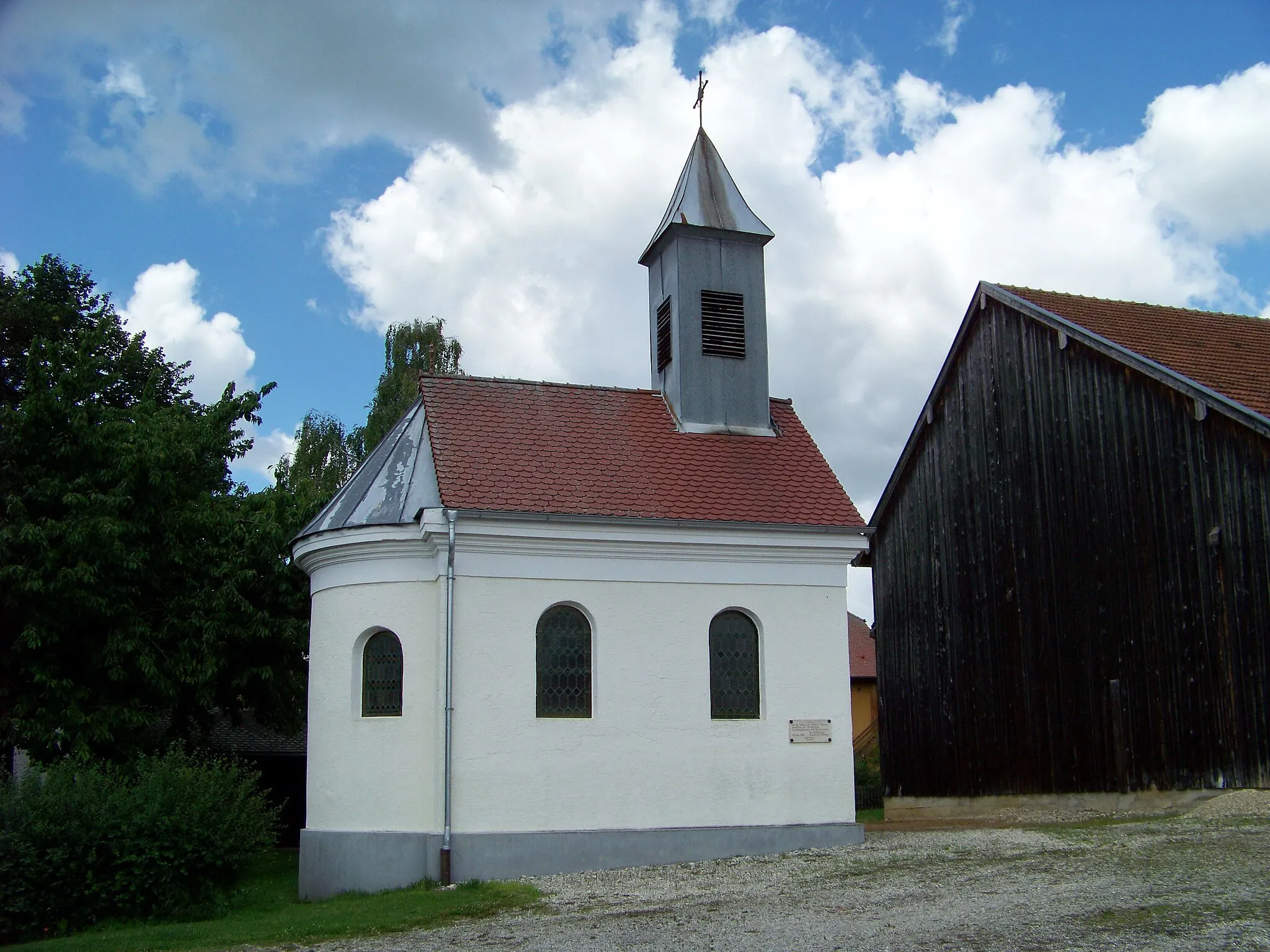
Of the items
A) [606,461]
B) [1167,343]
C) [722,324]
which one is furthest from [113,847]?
[1167,343]

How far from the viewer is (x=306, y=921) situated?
1339 cm

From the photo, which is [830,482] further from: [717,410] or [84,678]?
[84,678]

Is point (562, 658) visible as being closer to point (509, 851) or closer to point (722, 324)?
point (509, 851)

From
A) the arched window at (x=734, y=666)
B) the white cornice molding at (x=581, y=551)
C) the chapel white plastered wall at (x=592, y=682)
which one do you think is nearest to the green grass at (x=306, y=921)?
the chapel white plastered wall at (x=592, y=682)

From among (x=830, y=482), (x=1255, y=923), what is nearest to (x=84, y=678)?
(x=830, y=482)

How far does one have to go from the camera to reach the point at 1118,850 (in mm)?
13453

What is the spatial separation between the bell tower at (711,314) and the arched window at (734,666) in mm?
3620

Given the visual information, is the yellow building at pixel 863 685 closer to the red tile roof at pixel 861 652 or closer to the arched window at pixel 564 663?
the red tile roof at pixel 861 652

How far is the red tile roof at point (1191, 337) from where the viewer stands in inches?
750

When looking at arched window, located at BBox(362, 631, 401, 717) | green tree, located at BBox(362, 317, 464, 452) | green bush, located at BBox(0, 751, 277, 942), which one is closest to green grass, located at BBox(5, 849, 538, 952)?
green bush, located at BBox(0, 751, 277, 942)

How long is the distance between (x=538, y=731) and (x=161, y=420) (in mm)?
9152

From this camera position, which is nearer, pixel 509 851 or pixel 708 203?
pixel 509 851

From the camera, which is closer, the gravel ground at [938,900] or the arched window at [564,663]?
the gravel ground at [938,900]

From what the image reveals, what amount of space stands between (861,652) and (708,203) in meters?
27.8
